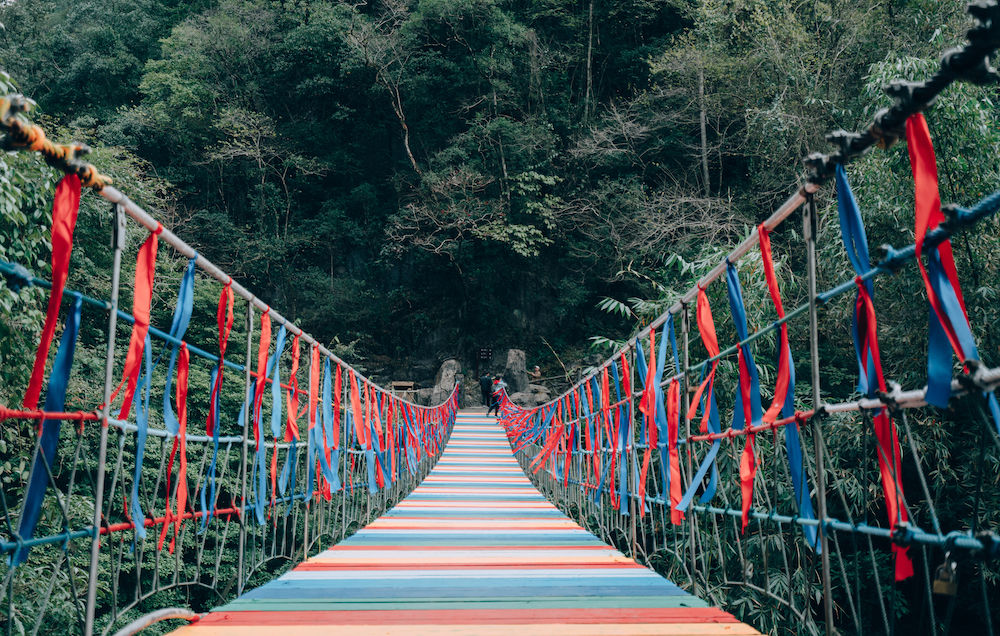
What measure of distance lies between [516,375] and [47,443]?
11.5 metres

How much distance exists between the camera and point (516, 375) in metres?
12.6

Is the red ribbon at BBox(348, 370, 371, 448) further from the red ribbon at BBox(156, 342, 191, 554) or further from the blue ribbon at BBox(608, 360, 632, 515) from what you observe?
the red ribbon at BBox(156, 342, 191, 554)

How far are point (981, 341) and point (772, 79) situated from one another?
612 cm

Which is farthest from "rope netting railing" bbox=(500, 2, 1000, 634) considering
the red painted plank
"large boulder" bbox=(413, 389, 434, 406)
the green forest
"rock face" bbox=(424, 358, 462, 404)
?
the green forest

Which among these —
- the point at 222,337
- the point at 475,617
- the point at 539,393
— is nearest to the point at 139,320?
the point at 222,337

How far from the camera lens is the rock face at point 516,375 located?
12586 mm

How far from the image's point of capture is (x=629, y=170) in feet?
45.1

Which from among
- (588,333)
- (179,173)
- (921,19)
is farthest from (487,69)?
(921,19)

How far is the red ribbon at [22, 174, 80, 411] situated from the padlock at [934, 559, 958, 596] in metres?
1.45

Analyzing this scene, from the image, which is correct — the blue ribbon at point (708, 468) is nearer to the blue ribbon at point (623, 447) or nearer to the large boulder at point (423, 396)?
the blue ribbon at point (623, 447)

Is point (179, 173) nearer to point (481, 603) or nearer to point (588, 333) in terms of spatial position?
point (588, 333)

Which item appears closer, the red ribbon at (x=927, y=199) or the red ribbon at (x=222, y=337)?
the red ribbon at (x=927, y=199)

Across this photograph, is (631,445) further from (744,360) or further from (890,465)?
(890,465)

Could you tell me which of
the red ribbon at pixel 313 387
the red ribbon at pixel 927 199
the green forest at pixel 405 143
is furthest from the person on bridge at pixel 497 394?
the red ribbon at pixel 927 199
